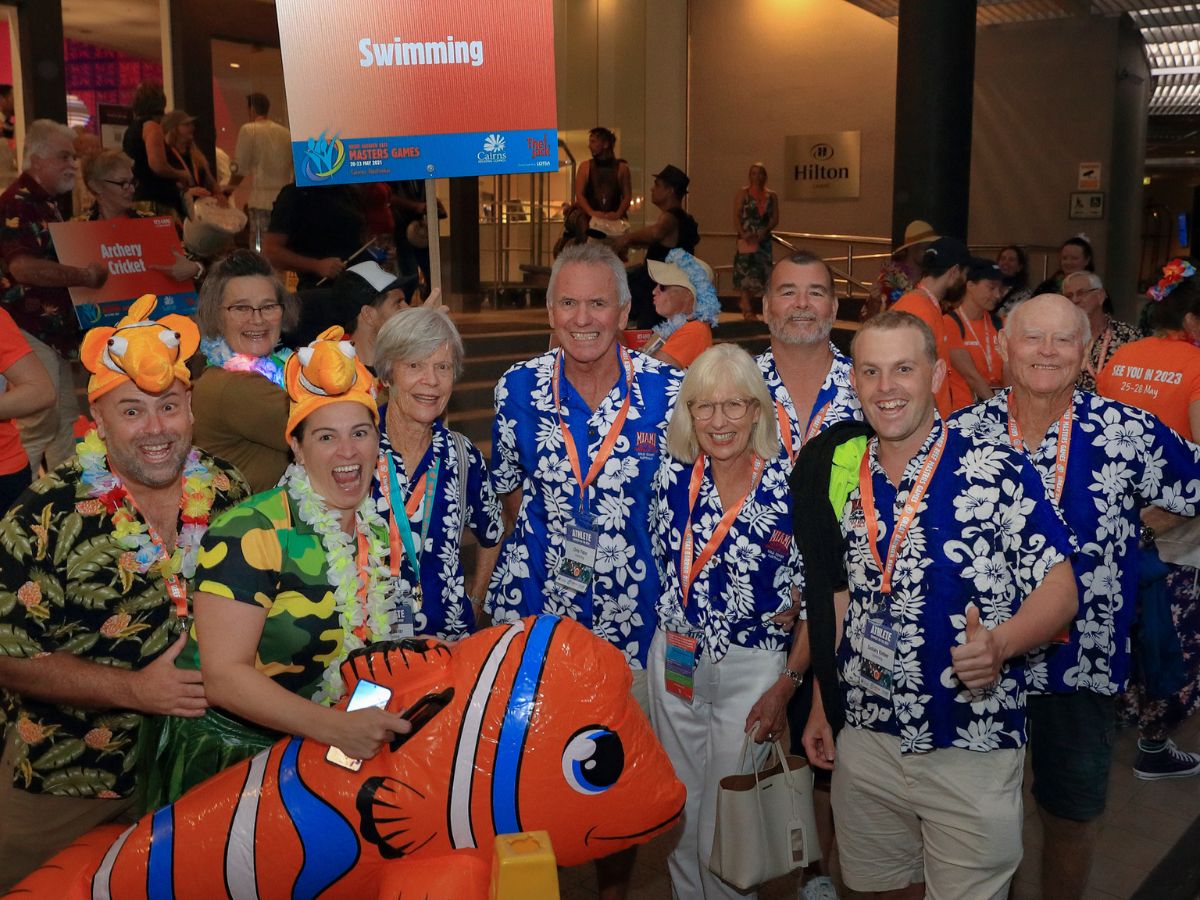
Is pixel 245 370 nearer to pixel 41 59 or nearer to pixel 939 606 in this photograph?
pixel 939 606

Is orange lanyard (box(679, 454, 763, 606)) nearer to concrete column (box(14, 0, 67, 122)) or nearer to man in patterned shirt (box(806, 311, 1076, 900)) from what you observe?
man in patterned shirt (box(806, 311, 1076, 900))

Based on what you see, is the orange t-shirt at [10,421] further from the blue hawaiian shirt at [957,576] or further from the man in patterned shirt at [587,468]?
the blue hawaiian shirt at [957,576]

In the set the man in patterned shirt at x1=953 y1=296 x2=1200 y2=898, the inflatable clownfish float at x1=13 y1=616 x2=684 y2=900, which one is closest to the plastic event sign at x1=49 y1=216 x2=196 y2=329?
the inflatable clownfish float at x1=13 y1=616 x2=684 y2=900

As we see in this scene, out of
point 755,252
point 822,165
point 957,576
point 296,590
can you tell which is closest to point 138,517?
point 296,590

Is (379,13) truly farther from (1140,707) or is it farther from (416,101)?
(1140,707)

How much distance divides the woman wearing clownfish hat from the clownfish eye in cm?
42

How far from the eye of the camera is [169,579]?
265 cm

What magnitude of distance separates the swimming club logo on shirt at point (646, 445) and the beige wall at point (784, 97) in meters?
14.3

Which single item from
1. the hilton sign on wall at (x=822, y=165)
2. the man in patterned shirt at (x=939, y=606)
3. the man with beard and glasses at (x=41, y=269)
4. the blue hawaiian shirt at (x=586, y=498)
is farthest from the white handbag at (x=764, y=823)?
the hilton sign on wall at (x=822, y=165)

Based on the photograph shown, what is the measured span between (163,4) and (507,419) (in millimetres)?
10755

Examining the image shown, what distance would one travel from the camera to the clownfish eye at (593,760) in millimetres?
2193

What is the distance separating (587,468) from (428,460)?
18.9 inches

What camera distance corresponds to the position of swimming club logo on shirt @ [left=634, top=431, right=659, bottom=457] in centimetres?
349

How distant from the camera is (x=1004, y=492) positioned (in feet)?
8.95
